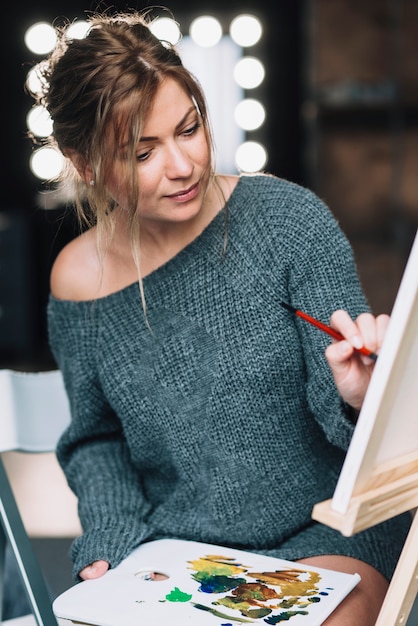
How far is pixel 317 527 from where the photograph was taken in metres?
1.35

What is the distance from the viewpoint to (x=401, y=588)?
2.91 ft

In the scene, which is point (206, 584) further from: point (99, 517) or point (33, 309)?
point (33, 309)

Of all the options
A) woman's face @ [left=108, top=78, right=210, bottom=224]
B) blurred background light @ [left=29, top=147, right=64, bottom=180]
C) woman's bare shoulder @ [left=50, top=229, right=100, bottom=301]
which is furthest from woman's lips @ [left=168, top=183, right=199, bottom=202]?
blurred background light @ [left=29, top=147, right=64, bottom=180]

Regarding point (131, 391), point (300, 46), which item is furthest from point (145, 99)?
point (300, 46)

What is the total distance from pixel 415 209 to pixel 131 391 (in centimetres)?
302

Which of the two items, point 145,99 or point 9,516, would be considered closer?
point 145,99

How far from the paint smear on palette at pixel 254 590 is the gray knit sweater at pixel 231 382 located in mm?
154

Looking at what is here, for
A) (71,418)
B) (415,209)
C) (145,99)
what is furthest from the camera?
(415,209)

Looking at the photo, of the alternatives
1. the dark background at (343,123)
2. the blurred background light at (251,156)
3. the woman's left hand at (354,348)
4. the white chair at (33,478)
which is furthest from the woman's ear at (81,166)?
the blurred background light at (251,156)

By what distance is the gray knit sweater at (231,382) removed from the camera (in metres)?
1.31

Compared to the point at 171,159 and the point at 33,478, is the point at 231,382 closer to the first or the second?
the point at 171,159

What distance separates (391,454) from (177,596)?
332 millimetres

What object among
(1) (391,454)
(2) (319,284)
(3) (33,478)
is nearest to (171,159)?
(2) (319,284)

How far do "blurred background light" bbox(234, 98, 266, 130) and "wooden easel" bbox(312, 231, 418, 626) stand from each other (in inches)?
156
